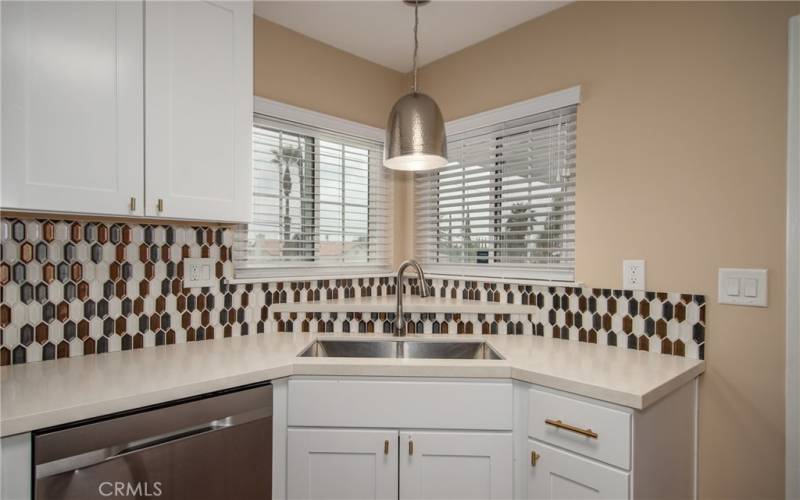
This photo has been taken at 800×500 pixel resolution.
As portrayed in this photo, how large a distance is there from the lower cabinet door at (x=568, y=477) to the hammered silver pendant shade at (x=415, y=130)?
3.50ft

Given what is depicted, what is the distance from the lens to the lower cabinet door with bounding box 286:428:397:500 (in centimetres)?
157

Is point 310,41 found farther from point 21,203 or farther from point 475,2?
point 21,203

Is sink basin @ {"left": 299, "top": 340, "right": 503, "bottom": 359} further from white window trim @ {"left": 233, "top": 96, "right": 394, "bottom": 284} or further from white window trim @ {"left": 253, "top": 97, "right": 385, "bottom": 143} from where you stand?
white window trim @ {"left": 253, "top": 97, "right": 385, "bottom": 143}

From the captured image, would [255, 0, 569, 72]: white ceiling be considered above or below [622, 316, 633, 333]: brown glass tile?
above

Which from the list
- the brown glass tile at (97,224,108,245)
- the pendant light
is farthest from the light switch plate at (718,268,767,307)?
the brown glass tile at (97,224,108,245)

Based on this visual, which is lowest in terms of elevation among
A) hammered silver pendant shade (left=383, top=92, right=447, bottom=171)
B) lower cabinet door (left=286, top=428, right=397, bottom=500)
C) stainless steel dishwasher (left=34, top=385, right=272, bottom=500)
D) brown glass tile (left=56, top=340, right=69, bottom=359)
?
lower cabinet door (left=286, top=428, right=397, bottom=500)

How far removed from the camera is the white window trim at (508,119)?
2023 mm

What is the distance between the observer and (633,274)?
181cm

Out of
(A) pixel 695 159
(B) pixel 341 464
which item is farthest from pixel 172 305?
(A) pixel 695 159

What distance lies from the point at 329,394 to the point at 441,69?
1.92m

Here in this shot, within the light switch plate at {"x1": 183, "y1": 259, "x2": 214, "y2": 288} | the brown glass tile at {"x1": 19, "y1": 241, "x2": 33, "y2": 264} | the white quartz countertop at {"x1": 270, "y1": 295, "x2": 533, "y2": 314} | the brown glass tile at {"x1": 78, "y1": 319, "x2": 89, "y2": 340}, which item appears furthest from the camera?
the white quartz countertop at {"x1": 270, "y1": 295, "x2": 533, "y2": 314}

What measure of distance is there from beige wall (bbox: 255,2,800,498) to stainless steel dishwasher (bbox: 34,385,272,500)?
4.78 ft

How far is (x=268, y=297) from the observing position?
2137mm

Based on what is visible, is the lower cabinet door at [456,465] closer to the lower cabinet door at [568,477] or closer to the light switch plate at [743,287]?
the lower cabinet door at [568,477]
